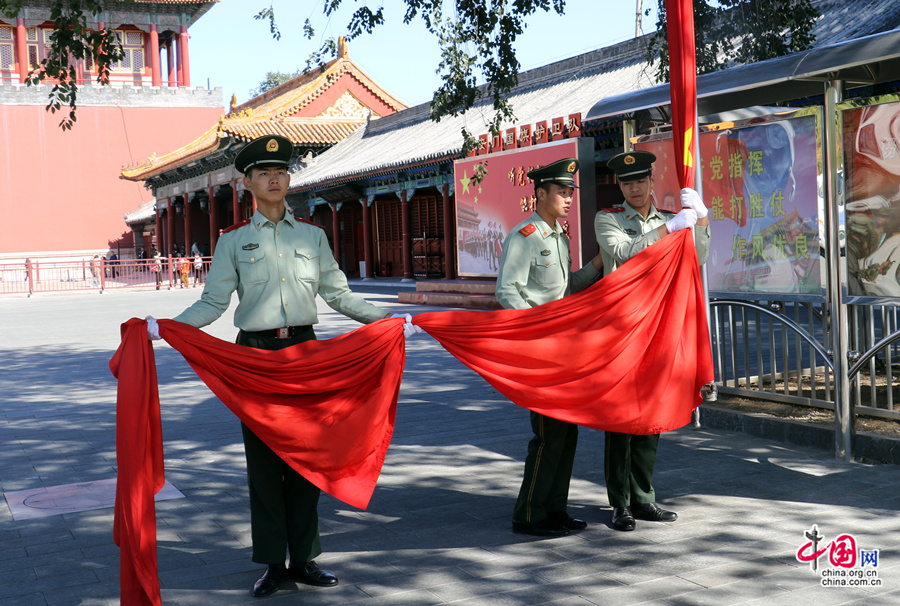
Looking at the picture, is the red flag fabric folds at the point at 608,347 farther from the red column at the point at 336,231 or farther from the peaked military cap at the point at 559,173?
the red column at the point at 336,231

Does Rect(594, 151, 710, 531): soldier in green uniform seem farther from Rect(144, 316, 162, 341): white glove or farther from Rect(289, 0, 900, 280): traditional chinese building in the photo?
Rect(289, 0, 900, 280): traditional chinese building

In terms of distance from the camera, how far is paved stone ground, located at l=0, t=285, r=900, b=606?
358cm

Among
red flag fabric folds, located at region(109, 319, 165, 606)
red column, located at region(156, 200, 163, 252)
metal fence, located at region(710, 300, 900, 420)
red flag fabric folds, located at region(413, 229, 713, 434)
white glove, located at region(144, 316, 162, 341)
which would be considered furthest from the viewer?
red column, located at region(156, 200, 163, 252)

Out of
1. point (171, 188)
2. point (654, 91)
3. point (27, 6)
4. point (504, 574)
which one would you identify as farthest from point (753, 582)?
point (27, 6)

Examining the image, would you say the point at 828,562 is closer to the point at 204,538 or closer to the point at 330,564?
the point at 330,564

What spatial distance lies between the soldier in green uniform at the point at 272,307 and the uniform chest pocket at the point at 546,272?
0.75 meters

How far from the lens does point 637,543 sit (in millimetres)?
4059

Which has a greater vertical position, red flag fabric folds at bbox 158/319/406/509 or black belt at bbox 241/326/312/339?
black belt at bbox 241/326/312/339

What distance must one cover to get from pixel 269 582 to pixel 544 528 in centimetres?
132

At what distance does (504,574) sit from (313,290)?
1.48 m

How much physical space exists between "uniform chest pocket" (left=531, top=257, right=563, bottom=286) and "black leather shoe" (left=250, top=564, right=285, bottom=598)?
70.6 inches

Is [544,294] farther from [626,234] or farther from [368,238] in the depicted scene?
[368,238]

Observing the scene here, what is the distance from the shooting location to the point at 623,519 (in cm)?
425

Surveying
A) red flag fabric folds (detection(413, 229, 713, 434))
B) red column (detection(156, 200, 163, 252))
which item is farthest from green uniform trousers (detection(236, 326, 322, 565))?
red column (detection(156, 200, 163, 252))
